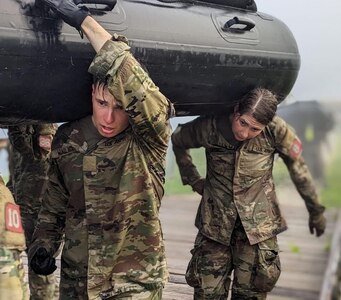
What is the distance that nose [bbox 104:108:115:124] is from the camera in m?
2.40

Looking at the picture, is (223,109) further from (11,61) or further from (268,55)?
(11,61)

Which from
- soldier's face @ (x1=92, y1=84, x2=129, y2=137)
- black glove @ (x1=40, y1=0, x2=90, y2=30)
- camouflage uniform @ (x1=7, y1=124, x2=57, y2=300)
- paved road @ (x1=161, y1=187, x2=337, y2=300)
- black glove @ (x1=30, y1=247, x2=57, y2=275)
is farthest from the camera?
paved road @ (x1=161, y1=187, x2=337, y2=300)

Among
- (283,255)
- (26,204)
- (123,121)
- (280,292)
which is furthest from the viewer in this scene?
(283,255)

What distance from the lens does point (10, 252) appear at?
2.02 metres

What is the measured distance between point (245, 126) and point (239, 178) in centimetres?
28

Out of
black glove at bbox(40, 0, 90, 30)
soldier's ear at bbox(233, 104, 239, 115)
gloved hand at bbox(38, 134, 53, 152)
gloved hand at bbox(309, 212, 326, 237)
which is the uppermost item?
black glove at bbox(40, 0, 90, 30)

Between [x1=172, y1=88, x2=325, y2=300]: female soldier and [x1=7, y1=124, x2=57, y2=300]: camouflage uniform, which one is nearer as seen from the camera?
[x1=172, y1=88, x2=325, y2=300]: female soldier

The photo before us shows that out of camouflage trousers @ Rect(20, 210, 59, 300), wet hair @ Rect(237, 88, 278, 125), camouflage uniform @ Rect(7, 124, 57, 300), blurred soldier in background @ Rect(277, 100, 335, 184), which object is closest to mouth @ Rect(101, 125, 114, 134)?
wet hair @ Rect(237, 88, 278, 125)

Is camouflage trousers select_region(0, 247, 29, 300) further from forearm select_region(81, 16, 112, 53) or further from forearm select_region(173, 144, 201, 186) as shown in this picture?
forearm select_region(173, 144, 201, 186)

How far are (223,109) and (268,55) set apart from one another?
0.32 metres

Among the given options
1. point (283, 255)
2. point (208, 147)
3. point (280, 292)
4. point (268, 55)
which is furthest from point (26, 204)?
point (283, 255)

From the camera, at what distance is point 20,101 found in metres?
2.33

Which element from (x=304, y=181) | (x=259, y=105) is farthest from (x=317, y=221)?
(x=259, y=105)

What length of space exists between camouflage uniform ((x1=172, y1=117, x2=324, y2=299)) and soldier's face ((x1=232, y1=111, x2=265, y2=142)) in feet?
0.29
